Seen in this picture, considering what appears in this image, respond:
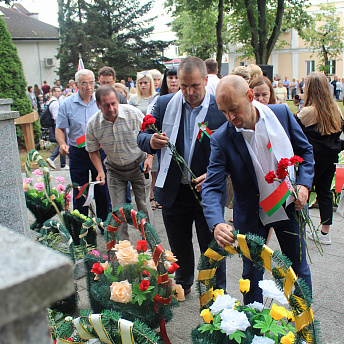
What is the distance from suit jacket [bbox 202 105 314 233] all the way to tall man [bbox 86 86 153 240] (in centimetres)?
194

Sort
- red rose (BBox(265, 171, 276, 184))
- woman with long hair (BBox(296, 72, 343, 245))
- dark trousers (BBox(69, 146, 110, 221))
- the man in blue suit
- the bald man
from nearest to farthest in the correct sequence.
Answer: red rose (BBox(265, 171, 276, 184)) → the bald man → the man in blue suit → woman with long hair (BBox(296, 72, 343, 245)) → dark trousers (BBox(69, 146, 110, 221))

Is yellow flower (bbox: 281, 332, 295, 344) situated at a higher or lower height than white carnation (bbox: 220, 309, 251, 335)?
lower

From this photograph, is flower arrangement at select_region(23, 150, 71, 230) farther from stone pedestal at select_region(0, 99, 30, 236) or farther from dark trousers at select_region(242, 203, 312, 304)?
dark trousers at select_region(242, 203, 312, 304)

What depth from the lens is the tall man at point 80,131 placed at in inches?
219

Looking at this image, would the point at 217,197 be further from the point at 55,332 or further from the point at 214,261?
the point at 55,332

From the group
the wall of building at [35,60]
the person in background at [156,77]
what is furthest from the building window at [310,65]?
the person in background at [156,77]

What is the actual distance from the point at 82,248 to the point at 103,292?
1.06 m

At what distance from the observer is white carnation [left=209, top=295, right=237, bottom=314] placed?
2.27m

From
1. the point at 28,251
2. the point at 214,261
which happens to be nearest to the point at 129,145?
the point at 214,261

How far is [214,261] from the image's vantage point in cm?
244

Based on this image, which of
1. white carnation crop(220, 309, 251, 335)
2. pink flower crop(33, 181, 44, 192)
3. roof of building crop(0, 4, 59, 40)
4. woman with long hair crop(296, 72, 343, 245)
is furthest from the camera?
roof of building crop(0, 4, 59, 40)

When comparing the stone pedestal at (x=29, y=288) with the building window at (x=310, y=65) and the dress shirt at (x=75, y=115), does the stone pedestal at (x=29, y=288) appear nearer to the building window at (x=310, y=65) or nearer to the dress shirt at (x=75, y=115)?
the dress shirt at (x=75, y=115)

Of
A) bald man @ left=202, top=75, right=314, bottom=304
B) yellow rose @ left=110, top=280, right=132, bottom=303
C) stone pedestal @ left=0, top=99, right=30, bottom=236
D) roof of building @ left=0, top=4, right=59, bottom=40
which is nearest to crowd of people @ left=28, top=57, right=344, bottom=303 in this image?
bald man @ left=202, top=75, right=314, bottom=304

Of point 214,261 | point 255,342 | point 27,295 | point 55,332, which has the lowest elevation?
point 55,332
